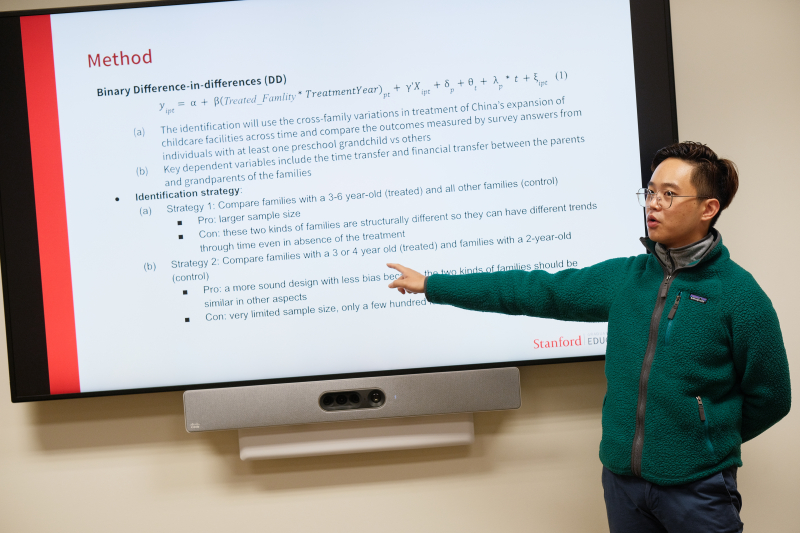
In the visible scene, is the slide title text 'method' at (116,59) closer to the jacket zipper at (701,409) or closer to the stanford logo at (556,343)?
the stanford logo at (556,343)

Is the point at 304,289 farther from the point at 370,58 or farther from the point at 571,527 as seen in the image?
the point at 571,527

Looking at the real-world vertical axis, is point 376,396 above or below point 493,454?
above

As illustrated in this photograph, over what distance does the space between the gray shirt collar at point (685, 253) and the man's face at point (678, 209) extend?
30 millimetres

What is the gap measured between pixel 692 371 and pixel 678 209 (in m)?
0.35

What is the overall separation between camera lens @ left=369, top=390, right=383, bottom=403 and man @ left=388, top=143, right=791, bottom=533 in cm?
64

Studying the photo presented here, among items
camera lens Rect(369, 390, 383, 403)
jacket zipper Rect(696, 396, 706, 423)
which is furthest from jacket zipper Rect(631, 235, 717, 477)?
camera lens Rect(369, 390, 383, 403)

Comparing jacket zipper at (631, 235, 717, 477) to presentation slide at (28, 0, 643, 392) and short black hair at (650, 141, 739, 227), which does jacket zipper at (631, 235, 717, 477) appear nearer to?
short black hair at (650, 141, 739, 227)

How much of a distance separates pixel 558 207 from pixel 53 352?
1584 mm

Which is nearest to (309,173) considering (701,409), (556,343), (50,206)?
(50,206)

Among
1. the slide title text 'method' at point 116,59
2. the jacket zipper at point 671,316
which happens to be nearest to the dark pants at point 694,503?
the jacket zipper at point 671,316

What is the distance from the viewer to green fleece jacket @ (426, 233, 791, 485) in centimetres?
111

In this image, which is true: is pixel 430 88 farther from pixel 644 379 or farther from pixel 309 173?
pixel 644 379

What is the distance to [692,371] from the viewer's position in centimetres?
111

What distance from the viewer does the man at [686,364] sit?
3.66ft
